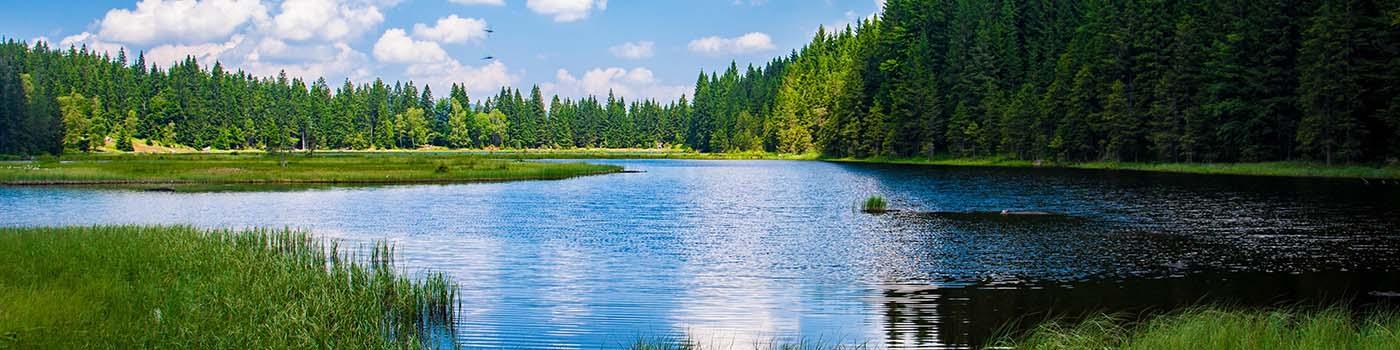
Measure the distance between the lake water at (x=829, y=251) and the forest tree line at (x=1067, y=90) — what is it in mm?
9910

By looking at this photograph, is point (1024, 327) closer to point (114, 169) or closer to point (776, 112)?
point (114, 169)

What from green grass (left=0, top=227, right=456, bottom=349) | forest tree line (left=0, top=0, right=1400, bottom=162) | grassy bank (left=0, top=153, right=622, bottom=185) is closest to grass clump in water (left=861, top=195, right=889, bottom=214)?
green grass (left=0, top=227, right=456, bottom=349)

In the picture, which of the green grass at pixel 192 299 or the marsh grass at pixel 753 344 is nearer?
the green grass at pixel 192 299

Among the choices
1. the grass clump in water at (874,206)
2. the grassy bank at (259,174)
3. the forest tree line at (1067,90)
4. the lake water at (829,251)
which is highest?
the forest tree line at (1067,90)

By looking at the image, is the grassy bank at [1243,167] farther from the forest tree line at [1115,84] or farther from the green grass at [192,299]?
the green grass at [192,299]

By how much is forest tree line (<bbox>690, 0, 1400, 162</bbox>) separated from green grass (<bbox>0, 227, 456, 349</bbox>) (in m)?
62.3

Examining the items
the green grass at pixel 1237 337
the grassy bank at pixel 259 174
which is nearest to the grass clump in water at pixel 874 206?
the green grass at pixel 1237 337

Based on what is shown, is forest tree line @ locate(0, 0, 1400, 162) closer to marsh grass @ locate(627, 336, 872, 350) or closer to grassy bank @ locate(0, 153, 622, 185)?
grassy bank @ locate(0, 153, 622, 185)

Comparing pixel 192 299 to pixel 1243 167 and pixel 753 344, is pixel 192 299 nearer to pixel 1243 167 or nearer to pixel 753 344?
pixel 753 344

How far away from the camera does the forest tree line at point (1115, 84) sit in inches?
2574

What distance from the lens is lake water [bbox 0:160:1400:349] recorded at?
19406 mm

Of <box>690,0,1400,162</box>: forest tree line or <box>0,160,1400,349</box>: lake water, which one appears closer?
<box>0,160,1400,349</box>: lake water

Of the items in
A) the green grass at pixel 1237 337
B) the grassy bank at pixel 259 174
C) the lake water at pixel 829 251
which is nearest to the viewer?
the green grass at pixel 1237 337

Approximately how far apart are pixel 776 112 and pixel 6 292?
15841 cm
